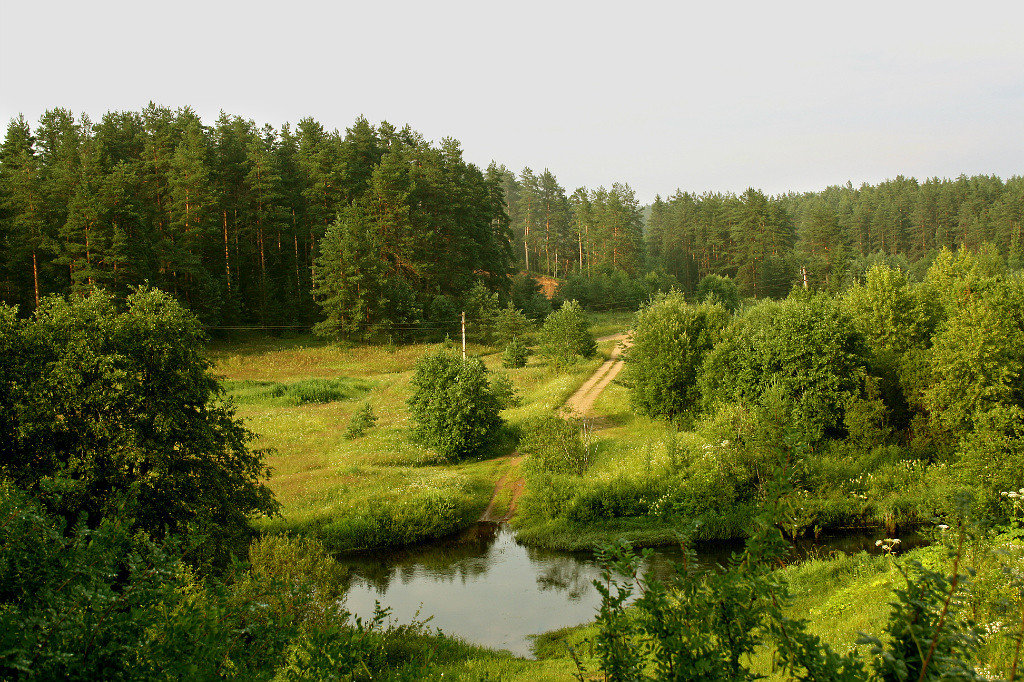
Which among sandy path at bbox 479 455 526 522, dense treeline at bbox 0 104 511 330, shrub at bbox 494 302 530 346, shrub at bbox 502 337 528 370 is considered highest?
dense treeline at bbox 0 104 511 330

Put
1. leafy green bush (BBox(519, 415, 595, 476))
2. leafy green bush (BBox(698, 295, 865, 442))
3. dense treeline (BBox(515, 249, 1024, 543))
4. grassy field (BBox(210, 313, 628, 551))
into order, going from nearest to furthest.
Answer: dense treeline (BBox(515, 249, 1024, 543)), grassy field (BBox(210, 313, 628, 551)), leafy green bush (BBox(698, 295, 865, 442)), leafy green bush (BBox(519, 415, 595, 476))

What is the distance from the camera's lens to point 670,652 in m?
5.29

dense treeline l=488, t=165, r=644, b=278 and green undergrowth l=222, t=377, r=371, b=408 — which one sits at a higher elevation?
dense treeline l=488, t=165, r=644, b=278

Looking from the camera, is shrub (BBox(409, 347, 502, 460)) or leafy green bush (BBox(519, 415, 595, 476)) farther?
shrub (BBox(409, 347, 502, 460))

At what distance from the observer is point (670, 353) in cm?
3188

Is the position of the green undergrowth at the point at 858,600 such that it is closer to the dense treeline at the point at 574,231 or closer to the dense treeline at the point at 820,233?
the dense treeline at the point at 820,233

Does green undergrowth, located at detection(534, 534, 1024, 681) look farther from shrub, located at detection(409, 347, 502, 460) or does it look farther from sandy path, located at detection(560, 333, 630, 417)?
sandy path, located at detection(560, 333, 630, 417)

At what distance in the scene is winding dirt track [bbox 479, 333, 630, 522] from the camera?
26328 mm

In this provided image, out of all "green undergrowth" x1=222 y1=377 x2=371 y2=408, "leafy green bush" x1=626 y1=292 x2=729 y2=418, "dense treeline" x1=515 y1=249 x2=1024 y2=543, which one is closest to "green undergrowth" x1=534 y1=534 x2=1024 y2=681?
"dense treeline" x1=515 y1=249 x2=1024 y2=543

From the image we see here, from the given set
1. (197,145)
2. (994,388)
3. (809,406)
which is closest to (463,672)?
(809,406)

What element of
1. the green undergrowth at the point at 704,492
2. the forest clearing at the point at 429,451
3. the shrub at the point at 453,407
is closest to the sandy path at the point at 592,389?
the forest clearing at the point at 429,451

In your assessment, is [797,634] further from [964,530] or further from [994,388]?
[994,388]

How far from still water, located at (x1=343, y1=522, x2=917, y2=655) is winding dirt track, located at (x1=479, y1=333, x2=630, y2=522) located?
133 cm

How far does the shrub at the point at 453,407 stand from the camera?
3039 cm
